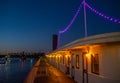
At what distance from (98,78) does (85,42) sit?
1.95m

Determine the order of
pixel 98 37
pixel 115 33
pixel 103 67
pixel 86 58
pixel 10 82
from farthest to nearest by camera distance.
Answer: pixel 10 82 < pixel 86 58 < pixel 103 67 < pixel 98 37 < pixel 115 33

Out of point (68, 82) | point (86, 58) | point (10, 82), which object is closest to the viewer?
point (86, 58)

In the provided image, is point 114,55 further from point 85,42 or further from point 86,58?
point 86,58

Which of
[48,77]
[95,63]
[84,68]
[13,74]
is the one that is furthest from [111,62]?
[13,74]

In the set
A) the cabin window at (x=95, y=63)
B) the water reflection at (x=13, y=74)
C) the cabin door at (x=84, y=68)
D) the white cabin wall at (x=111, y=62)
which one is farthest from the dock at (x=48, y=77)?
the white cabin wall at (x=111, y=62)

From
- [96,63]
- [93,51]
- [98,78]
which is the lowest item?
[98,78]

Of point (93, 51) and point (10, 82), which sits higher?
point (93, 51)

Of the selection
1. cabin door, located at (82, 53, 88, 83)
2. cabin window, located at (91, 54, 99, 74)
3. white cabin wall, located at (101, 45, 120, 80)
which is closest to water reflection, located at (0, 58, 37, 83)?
cabin door, located at (82, 53, 88, 83)

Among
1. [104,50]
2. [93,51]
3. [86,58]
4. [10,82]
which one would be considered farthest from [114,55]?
[10,82]

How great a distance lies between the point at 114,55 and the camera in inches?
350

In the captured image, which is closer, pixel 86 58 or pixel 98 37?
pixel 98 37

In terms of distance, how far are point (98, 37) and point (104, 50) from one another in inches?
47.9

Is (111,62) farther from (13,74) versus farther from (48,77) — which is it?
(13,74)

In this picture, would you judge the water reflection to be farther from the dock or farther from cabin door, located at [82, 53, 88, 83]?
cabin door, located at [82, 53, 88, 83]
